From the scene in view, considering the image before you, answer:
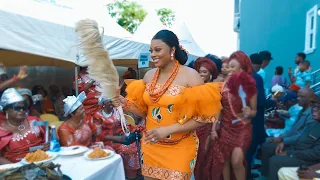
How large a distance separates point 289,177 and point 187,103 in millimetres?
1562

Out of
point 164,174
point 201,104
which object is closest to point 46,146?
point 164,174

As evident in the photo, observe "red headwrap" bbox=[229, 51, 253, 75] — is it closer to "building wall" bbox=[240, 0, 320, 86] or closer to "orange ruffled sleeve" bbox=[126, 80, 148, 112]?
"orange ruffled sleeve" bbox=[126, 80, 148, 112]

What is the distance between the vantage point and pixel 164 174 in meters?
2.12

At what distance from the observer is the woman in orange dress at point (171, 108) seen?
202cm

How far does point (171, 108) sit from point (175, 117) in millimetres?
72

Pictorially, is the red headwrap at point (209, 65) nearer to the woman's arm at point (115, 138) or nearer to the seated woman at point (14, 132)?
the woman's arm at point (115, 138)

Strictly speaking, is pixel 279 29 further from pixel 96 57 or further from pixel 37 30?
pixel 96 57

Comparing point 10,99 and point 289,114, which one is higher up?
point 10,99

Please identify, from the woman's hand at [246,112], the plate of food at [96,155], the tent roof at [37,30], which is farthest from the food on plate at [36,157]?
the woman's hand at [246,112]

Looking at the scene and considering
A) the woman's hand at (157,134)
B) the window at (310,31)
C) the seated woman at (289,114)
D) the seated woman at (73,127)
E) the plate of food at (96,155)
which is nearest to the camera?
the woman's hand at (157,134)

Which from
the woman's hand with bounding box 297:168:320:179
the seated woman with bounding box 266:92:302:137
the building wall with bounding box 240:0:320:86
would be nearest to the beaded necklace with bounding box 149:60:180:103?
the woman's hand with bounding box 297:168:320:179

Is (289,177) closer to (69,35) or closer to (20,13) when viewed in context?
(69,35)

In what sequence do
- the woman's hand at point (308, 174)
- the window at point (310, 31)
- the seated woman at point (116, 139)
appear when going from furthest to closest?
the window at point (310, 31) < the seated woman at point (116, 139) < the woman's hand at point (308, 174)

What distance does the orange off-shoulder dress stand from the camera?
2021 millimetres
